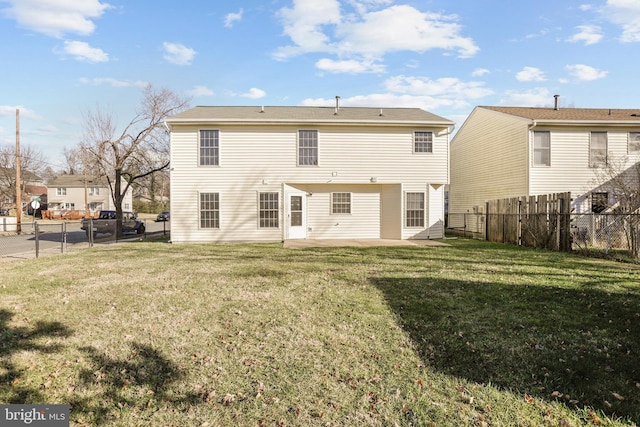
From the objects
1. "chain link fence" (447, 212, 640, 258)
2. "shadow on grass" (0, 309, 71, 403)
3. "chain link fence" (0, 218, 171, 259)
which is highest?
"chain link fence" (447, 212, 640, 258)

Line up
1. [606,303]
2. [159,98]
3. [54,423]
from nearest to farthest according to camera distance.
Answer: [54,423] → [606,303] → [159,98]

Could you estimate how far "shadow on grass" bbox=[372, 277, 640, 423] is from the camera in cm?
353

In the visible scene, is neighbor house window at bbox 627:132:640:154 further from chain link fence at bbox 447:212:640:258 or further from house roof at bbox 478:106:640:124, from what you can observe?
chain link fence at bbox 447:212:640:258

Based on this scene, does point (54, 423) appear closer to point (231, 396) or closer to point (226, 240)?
point (231, 396)

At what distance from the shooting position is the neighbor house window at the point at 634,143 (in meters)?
16.9

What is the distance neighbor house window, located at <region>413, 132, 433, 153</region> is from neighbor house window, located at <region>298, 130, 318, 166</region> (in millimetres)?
4483

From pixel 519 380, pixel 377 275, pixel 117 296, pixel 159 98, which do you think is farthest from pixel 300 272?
pixel 159 98

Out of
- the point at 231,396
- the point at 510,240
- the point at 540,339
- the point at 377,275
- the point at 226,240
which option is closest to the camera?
the point at 231,396

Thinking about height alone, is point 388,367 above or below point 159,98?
below

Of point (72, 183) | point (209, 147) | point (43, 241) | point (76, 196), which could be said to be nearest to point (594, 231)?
point (209, 147)

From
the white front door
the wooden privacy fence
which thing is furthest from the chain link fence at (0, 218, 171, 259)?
the wooden privacy fence

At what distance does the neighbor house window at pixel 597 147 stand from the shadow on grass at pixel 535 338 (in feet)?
44.8

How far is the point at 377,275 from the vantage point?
8117 mm

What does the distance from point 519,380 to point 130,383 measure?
394cm
